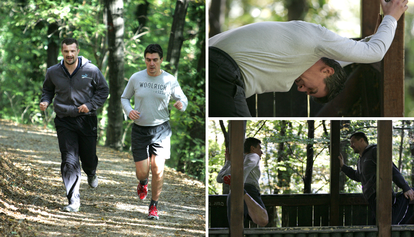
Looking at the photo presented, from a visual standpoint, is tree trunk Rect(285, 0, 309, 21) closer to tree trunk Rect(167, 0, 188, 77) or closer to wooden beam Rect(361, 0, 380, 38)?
tree trunk Rect(167, 0, 188, 77)

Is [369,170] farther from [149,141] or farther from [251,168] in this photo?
[149,141]

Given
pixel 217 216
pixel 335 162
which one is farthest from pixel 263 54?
pixel 217 216

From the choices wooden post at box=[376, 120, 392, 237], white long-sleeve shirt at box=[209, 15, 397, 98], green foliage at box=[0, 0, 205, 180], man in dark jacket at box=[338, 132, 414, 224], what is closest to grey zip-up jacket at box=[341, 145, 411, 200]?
man in dark jacket at box=[338, 132, 414, 224]

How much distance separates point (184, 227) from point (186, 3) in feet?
23.3

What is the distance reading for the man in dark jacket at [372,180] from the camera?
16.5ft

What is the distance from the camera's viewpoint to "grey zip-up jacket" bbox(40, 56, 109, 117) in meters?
4.73

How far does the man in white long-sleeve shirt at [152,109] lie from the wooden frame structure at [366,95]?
127 cm

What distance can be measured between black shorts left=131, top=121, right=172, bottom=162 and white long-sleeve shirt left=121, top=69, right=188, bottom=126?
0.07 metres

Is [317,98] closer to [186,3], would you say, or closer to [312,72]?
[312,72]

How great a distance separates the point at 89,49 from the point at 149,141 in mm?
10889

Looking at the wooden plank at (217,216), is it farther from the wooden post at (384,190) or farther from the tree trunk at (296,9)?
the tree trunk at (296,9)

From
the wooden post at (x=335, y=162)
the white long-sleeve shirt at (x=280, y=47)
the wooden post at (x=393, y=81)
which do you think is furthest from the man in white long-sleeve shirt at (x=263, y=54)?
the wooden post at (x=335, y=162)

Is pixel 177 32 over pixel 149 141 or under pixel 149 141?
over

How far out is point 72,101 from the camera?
4746mm
